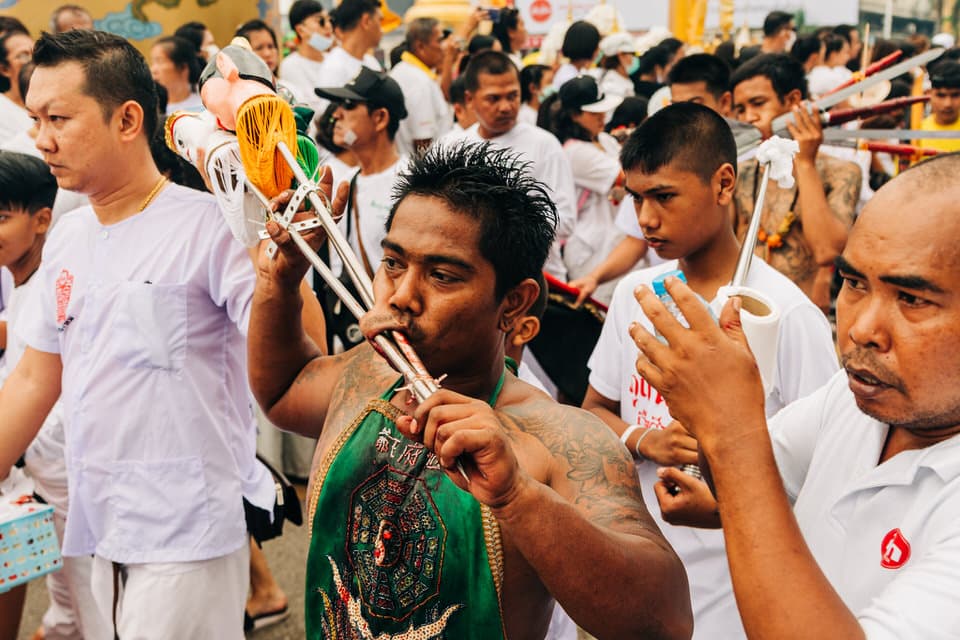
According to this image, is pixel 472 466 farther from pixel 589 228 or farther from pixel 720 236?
pixel 589 228

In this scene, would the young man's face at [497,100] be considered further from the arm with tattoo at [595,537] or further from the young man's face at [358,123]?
the arm with tattoo at [595,537]

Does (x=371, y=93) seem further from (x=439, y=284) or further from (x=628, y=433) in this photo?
(x=439, y=284)

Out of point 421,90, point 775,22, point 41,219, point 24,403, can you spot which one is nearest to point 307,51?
point 421,90

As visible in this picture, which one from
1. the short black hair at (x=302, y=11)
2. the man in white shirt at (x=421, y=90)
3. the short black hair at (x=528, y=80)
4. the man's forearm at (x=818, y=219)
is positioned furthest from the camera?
the short black hair at (x=302, y=11)

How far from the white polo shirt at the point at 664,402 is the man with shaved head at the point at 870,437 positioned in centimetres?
97

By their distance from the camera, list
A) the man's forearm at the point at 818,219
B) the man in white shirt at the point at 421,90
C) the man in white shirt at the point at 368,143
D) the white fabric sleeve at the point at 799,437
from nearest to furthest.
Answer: the white fabric sleeve at the point at 799,437 → the man's forearm at the point at 818,219 → the man in white shirt at the point at 368,143 → the man in white shirt at the point at 421,90

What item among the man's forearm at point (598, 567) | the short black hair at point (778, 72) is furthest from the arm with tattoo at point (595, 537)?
the short black hair at point (778, 72)

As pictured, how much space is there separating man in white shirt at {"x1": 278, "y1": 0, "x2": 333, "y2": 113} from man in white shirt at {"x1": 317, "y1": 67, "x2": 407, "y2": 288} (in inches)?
94.2

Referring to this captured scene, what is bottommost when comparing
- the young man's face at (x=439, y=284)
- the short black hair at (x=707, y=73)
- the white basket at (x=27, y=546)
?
the white basket at (x=27, y=546)

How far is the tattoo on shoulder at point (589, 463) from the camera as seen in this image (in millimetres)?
1837

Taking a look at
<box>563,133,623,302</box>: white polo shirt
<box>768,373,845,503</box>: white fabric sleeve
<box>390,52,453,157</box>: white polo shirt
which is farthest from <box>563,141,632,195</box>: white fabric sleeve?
<box>768,373,845,503</box>: white fabric sleeve

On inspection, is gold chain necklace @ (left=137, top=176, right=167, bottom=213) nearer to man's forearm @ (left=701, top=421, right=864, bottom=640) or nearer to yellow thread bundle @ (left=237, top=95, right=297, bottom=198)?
yellow thread bundle @ (left=237, top=95, right=297, bottom=198)

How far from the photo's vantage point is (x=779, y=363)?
2750mm

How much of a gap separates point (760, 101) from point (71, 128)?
9.85 feet
